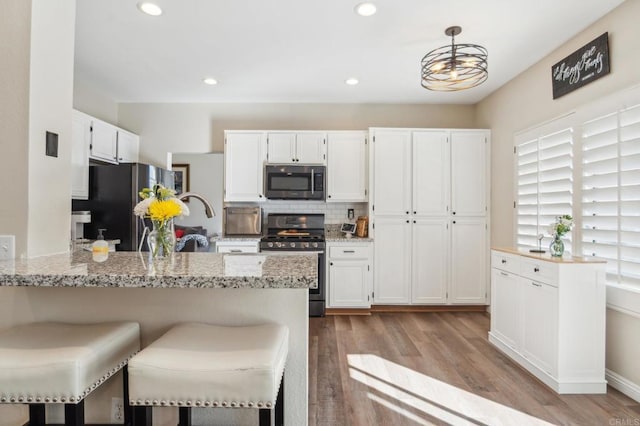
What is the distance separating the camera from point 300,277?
1149mm

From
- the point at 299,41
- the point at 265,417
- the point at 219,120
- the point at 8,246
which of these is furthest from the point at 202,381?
the point at 219,120

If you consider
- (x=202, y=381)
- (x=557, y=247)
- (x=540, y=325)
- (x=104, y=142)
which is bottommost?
(x=540, y=325)

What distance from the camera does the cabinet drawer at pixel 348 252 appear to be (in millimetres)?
4055

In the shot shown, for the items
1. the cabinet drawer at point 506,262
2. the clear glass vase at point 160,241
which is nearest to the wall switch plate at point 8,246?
the clear glass vase at point 160,241

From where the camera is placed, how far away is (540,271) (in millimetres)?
2508

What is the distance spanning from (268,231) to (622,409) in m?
3.51

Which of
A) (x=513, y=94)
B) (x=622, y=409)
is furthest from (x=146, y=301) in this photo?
(x=513, y=94)

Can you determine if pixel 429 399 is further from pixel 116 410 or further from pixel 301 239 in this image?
pixel 301 239

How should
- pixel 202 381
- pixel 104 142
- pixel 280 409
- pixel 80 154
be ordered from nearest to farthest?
pixel 202 381 → pixel 280 409 → pixel 80 154 → pixel 104 142

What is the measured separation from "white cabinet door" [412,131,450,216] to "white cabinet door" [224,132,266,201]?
186 cm

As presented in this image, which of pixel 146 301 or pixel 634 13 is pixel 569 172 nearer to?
pixel 634 13

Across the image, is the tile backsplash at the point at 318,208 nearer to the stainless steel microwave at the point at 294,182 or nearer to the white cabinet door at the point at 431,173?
the stainless steel microwave at the point at 294,182

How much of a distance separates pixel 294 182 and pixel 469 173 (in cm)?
209

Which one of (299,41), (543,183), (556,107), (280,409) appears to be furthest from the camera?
(543,183)
